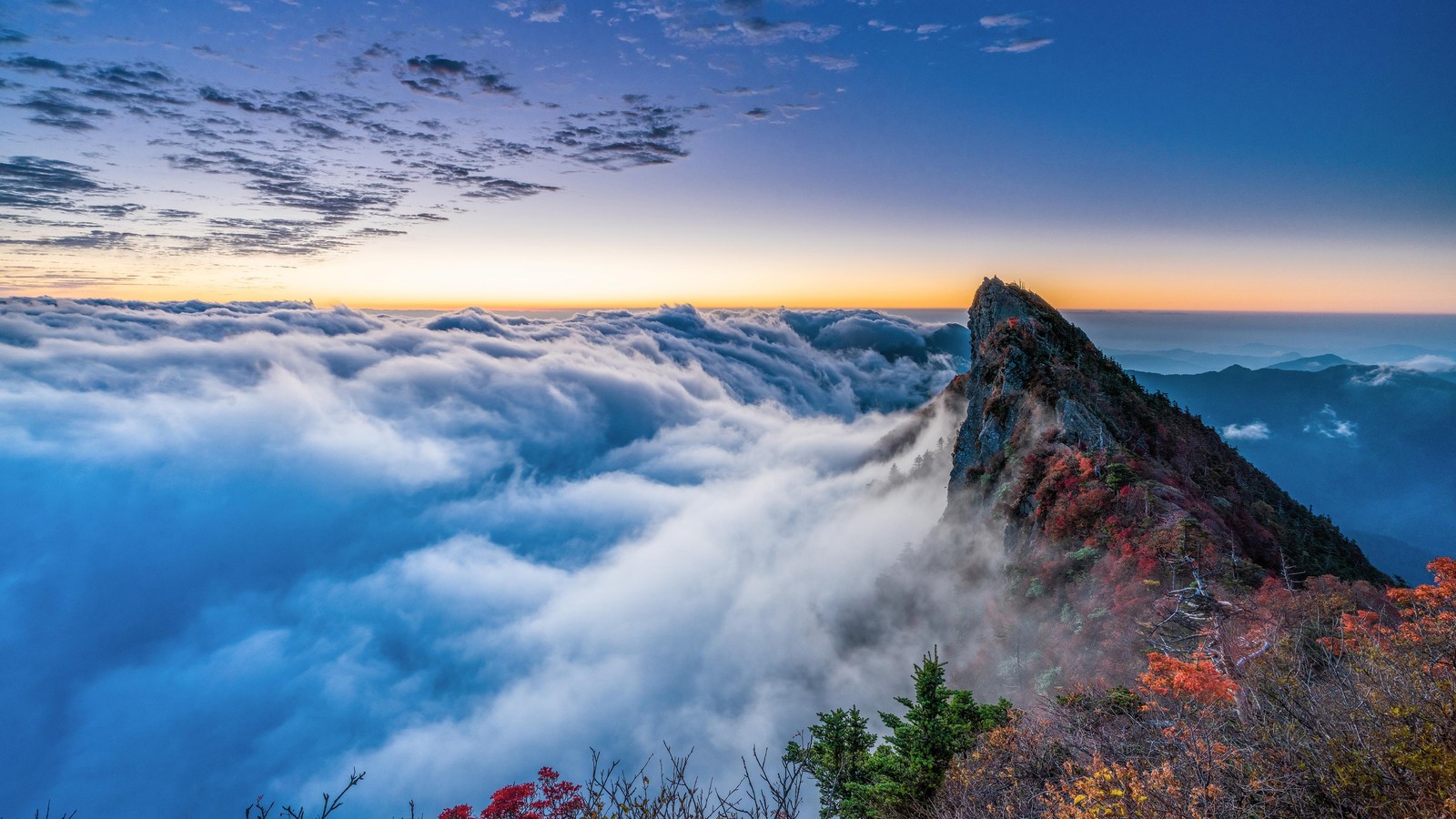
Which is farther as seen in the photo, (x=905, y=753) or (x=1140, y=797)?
(x=905, y=753)

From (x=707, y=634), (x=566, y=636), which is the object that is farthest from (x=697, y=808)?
(x=566, y=636)

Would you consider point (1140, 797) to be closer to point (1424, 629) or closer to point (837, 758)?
point (1424, 629)

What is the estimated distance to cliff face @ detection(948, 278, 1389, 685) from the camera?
2373cm

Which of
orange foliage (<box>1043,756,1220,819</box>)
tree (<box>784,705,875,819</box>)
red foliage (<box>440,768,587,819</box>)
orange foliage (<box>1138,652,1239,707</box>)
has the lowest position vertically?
tree (<box>784,705,875,819</box>)

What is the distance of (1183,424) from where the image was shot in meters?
49.2

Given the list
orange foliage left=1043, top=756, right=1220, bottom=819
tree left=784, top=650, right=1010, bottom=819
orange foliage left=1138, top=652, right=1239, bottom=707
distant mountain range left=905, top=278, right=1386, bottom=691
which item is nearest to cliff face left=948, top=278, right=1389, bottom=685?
distant mountain range left=905, top=278, right=1386, bottom=691

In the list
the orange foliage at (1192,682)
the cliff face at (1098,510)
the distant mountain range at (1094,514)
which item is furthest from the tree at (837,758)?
the cliff face at (1098,510)

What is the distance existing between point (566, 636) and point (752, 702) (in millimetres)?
77800

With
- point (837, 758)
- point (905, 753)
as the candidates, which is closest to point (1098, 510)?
point (905, 753)

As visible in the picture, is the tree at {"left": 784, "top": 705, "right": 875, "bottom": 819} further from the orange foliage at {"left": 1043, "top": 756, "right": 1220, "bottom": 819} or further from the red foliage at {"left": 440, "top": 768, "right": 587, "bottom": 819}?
the orange foliage at {"left": 1043, "top": 756, "right": 1220, "bottom": 819}

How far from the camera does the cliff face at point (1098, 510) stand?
23734 mm

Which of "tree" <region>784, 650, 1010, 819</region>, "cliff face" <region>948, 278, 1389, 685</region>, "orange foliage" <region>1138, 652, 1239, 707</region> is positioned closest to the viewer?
"orange foliage" <region>1138, 652, 1239, 707</region>

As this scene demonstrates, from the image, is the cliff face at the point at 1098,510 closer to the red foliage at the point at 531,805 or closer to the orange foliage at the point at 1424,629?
the orange foliage at the point at 1424,629

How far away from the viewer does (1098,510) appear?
29.6 meters
